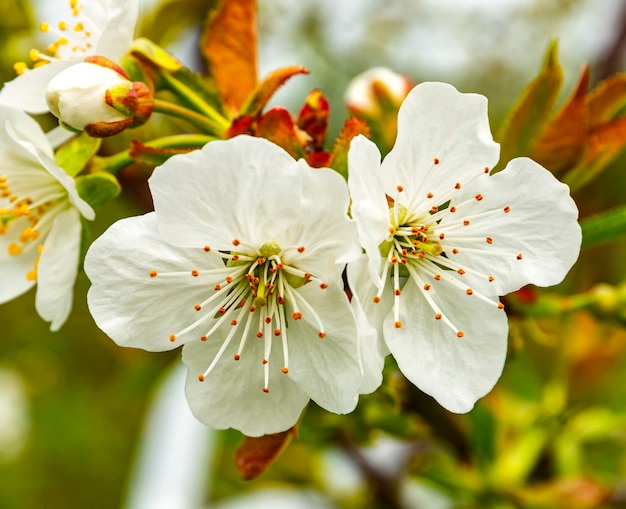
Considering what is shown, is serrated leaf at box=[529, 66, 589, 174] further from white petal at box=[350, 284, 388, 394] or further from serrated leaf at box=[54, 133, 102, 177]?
serrated leaf at box=[54, 133, 102, 177]

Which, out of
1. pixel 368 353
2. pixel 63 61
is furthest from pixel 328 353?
pixel 63 61

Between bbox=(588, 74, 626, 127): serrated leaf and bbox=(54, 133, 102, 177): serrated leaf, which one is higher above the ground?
bbox=(588, 74, 626, 127): serrated leaf

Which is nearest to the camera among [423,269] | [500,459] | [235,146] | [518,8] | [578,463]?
[235,146]

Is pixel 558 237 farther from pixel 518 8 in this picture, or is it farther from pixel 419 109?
pixel 518 8

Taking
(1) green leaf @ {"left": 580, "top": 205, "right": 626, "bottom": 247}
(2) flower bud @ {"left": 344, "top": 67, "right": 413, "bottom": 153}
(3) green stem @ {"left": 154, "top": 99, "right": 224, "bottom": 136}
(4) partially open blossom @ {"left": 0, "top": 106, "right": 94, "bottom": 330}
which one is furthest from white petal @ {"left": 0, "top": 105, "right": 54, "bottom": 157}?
(1) green leaf @ {"left": 580, "top": 205, "right": 626, "bottom": 247}

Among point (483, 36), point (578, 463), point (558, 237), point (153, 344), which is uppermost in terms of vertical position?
point (558, 237)

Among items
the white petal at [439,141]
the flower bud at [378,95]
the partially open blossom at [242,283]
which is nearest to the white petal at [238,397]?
the partially open blossom at [242,283]

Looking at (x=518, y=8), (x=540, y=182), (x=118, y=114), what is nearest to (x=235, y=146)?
(x=118, y=114)

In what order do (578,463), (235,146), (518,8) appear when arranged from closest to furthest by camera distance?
(235,146), (578,463), (518,8)

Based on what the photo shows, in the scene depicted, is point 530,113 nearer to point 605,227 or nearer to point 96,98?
point 605,227
